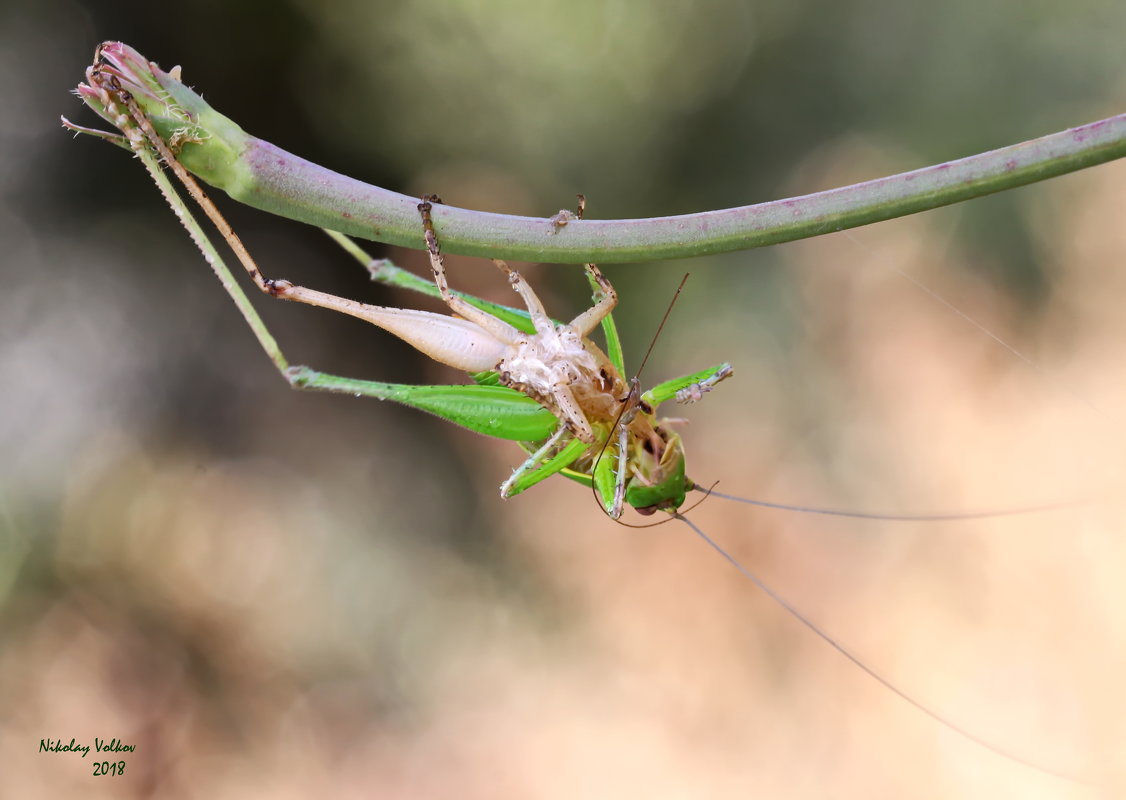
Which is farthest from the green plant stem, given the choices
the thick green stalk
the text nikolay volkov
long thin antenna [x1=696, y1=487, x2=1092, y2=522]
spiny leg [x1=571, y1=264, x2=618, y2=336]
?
the text nikolay volkov

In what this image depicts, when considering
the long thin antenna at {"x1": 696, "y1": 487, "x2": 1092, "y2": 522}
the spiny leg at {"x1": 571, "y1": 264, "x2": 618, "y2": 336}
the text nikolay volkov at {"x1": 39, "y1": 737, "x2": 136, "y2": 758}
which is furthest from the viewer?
the text nikolay volkov at {"x1": 39, "y1": 737, "x2": 136, "y2": 758}

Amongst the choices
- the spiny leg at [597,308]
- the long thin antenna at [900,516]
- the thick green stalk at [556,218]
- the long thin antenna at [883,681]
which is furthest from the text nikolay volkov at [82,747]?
the thick green stalk at [556,218]

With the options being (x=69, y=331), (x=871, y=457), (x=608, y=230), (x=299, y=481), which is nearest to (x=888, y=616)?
(x=871, y=457)

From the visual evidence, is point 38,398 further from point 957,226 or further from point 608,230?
point 957,226

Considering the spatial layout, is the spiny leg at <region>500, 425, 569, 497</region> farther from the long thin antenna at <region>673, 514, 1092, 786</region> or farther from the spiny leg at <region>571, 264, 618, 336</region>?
the long thin antenna at <region>673, 514, 1092, 786</region>

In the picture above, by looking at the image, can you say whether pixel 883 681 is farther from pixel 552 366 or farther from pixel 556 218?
pixel 556 218

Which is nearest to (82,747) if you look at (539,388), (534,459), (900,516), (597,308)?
(534,459)

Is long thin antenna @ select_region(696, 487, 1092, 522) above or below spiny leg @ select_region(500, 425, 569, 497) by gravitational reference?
above

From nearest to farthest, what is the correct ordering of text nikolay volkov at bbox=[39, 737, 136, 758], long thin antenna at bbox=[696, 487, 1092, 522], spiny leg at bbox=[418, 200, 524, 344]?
spiny leg at bbox=[418, 200, 524, 344] → long thin antenna at bbox=[696, 487, 1092, 522] → text nikolay volkov at bbox=[39, 737, 136, 758]
